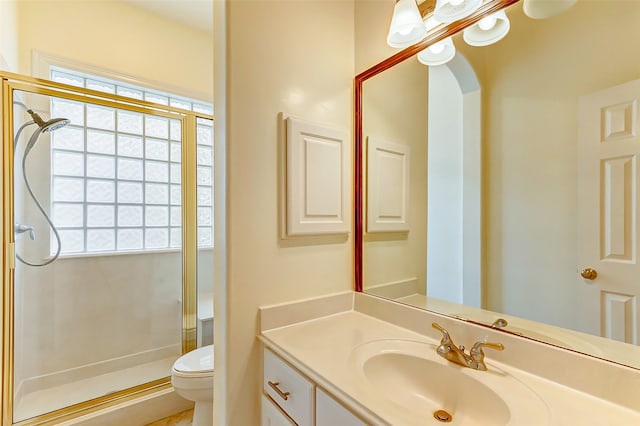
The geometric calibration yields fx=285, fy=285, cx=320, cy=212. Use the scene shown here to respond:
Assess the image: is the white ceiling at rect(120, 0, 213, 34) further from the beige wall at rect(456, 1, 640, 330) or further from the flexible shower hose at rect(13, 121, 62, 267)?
the beige wall at rect(456, 1, 640, 330)

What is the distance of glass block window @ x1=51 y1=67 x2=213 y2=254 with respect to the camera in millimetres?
1928

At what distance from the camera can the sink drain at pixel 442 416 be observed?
0.76 metres

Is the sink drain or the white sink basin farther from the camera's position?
the sink drain

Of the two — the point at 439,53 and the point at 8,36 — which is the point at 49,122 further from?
the point at 439,53

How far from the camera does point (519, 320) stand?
2.75 feet

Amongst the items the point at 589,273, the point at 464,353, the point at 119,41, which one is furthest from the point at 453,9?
the point at 119,41

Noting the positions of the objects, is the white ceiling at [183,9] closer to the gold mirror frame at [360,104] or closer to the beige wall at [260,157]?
the beige wall at [260,157]

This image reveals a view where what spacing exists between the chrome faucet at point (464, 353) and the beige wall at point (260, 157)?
52 cm

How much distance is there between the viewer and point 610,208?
682mm

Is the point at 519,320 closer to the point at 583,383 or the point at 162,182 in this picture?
the point at 583,383

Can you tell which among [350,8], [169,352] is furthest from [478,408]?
[169,352]

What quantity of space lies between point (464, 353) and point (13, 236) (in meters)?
2.24

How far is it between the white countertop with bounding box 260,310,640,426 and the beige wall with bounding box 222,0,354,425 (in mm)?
137

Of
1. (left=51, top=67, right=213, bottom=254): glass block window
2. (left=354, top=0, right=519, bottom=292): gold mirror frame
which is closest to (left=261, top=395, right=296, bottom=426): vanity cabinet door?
(left=354, top=0, right=519, bottom=292): gold mirror frame
